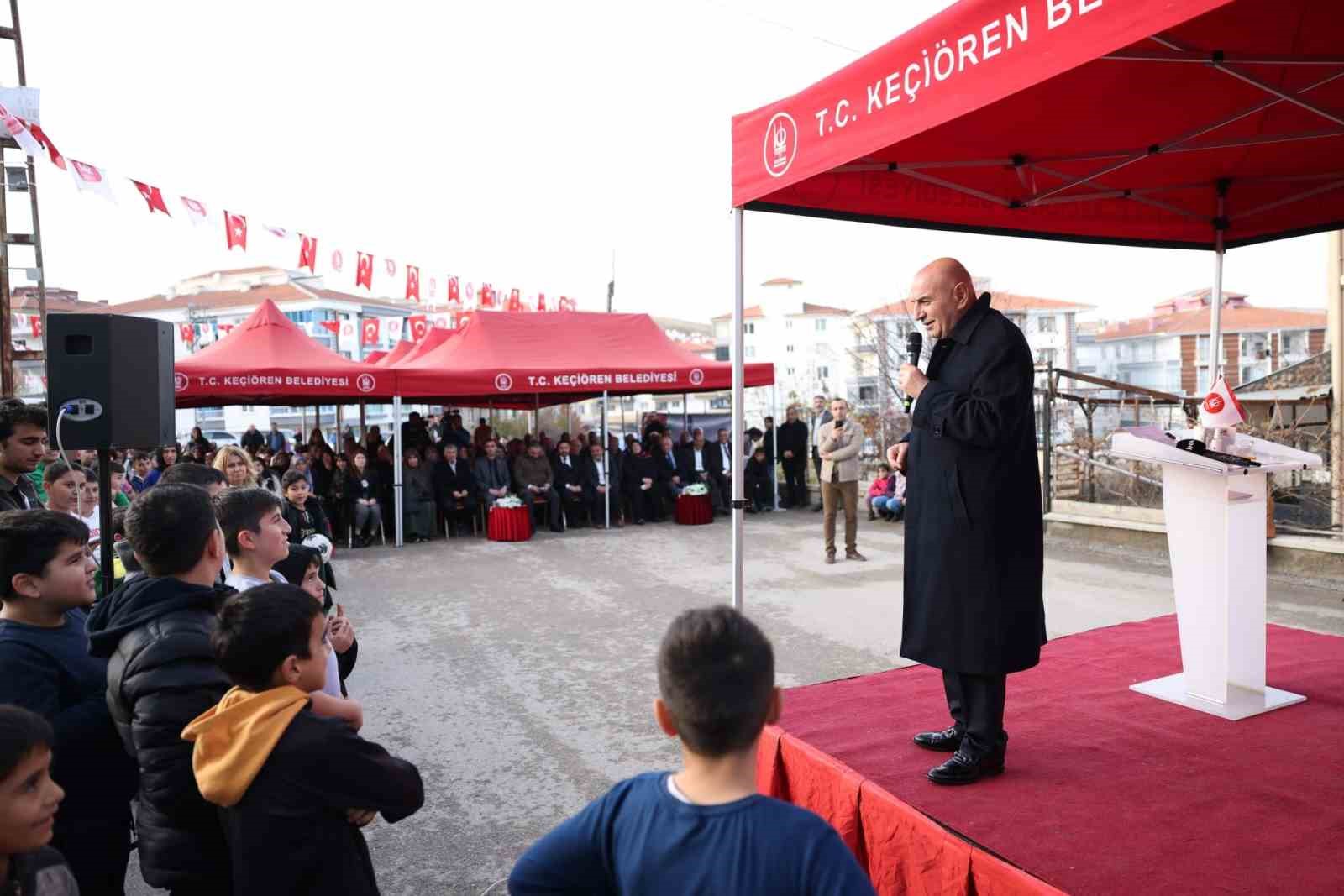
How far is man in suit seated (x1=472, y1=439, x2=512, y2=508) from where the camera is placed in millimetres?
12656

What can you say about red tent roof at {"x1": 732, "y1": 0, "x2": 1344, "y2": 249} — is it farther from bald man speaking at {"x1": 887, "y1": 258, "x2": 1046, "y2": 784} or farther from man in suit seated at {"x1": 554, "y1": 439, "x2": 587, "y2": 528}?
man in suit seated at {"x1": 554, "y1": 439, "x2": 587, "y2": 528}

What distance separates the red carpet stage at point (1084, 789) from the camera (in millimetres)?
2375

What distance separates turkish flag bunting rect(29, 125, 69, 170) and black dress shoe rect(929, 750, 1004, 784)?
27.1ft

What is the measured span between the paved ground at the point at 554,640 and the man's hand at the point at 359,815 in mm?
1457

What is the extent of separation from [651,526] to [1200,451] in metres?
10.1

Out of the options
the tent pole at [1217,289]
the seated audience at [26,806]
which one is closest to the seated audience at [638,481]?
the tent pole at [1217,289]

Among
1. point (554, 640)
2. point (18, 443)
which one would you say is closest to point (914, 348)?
point (18, 443)

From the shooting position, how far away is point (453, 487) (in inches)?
497

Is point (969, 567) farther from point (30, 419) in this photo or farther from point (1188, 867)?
point (30, 419)

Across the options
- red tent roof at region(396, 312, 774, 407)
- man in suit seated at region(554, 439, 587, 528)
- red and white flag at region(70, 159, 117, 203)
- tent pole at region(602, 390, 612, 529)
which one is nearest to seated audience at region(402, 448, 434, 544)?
red tent roof at region(396, 312, 774, 407)

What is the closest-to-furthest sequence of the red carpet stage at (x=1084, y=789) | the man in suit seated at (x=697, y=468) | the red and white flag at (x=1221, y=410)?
the red carpet stage at (x=1084, y=789) → the red and white flag at (x=1221, y=410) → the man in suit seated at (x=697, y=468)

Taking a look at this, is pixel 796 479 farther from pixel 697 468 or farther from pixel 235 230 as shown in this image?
pixel 235 230

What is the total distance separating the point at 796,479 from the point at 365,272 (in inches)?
287

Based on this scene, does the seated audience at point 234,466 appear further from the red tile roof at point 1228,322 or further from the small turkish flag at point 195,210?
the red tile roof at point 1228,322
